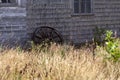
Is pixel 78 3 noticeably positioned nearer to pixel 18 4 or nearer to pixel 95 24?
pixel 95 24

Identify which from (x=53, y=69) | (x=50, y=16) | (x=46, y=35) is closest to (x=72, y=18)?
(x=50, y=16)

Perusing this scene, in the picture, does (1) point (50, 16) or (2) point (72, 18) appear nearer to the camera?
(1) point (50, 16)

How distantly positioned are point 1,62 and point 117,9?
419 inches

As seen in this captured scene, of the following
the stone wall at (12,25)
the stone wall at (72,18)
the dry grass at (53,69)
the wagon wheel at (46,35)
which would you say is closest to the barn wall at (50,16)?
the stone wall at (72,18)

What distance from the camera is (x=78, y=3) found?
52.2 ft

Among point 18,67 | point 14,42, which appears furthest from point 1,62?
point 14,42

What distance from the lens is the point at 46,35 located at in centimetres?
1469

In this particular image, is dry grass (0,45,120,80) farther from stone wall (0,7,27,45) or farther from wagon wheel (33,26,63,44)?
wagon wheel (33,26,63,44)

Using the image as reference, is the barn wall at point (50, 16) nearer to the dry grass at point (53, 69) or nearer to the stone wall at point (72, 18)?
the stone wall at point (72, 18)

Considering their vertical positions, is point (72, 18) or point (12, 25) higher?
point (72, 18)

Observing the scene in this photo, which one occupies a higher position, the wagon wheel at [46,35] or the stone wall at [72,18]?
the stone wall at [72,18]

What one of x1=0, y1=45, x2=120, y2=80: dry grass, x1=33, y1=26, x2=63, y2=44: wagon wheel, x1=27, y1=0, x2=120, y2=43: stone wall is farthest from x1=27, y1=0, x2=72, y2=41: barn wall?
x1=0, y1=45, x2=120, y2=80: dry grass

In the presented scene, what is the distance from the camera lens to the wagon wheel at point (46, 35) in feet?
47.5

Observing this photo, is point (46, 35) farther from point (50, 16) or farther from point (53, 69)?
point (53, 69)
